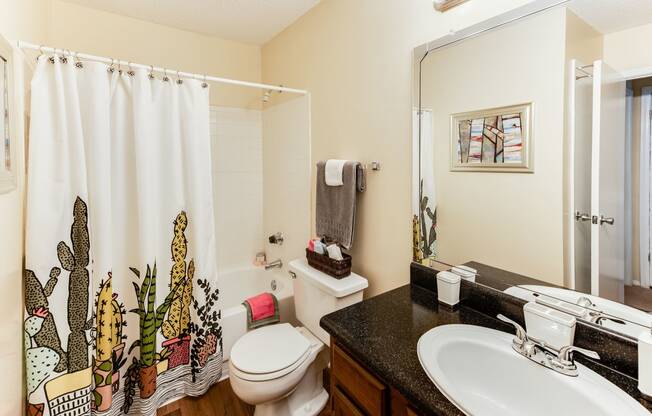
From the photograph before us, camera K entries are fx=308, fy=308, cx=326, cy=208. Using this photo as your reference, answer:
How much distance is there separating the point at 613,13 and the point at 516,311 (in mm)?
972

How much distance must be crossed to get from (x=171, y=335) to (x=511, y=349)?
66.5 inches

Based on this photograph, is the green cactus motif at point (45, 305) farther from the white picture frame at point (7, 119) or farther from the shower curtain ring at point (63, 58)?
the shower curtain ring at point (63, 58)

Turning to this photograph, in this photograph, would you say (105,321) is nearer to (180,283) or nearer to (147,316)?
(147,316)

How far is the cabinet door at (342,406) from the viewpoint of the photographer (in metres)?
1.03

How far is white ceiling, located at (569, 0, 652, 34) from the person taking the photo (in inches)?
33.5

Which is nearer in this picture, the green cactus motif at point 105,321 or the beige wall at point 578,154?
the beige wall at point 578,154

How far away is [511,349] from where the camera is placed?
0.94 m

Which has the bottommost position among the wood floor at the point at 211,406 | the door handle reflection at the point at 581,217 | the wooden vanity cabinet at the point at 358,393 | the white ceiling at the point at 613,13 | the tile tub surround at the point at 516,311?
the wood floor at the point at 211,406

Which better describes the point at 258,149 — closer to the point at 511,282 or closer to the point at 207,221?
the point at 207,221

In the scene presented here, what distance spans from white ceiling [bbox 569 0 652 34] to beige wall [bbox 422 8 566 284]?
0.19ft

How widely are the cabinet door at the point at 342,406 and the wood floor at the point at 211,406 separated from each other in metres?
0.75

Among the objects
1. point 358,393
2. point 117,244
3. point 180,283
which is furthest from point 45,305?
point 358,393


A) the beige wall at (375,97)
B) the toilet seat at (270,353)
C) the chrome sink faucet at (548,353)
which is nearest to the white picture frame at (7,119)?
the toilet seat at (270,353)

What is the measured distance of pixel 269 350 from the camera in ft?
5.32
